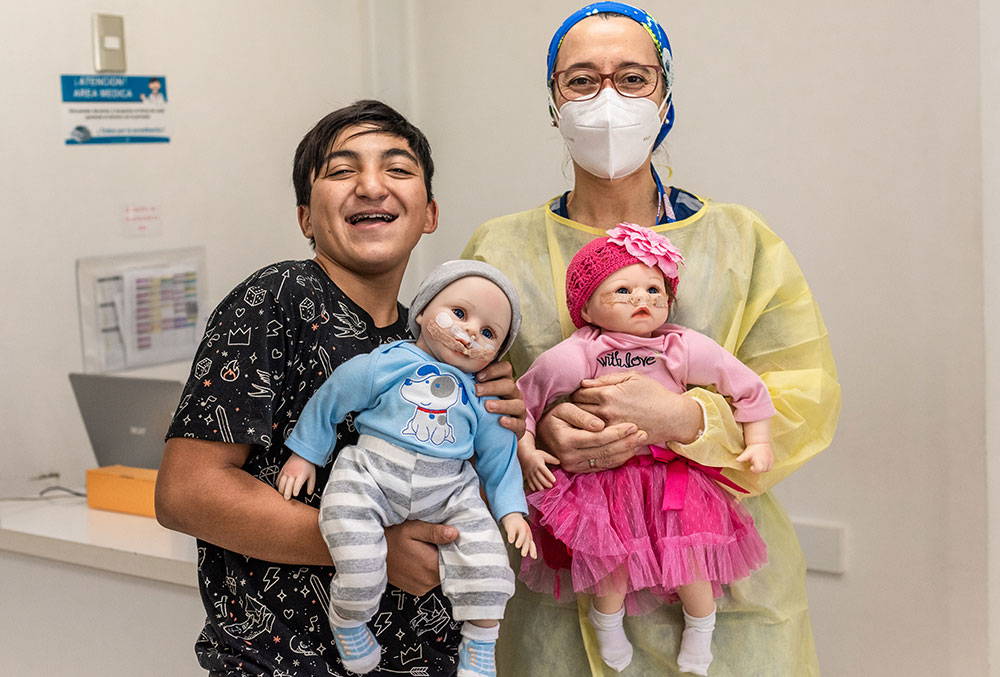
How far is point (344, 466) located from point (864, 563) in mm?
2209

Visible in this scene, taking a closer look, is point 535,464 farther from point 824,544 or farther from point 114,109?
point 114,109

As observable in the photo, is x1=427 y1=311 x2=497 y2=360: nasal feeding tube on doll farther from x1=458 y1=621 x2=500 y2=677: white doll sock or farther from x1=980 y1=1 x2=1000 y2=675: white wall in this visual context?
x1=980 y1=1 x2=1000 y2=675: white wall

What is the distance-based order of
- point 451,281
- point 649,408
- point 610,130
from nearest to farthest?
point 451,281
point 649,408
point 610,130

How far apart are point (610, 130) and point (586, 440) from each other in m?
0.51

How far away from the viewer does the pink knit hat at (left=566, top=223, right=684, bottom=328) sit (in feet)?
4.91

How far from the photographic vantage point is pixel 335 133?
1398 millimetres

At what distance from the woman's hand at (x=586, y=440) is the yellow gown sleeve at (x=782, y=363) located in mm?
87

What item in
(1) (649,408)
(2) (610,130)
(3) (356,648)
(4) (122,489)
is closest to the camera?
(3) (356,648)

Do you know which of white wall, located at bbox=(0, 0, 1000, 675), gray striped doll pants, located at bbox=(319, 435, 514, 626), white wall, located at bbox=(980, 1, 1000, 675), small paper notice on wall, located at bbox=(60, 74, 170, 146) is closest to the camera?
gray striped doll pants, located at bbox=(319, 435, 514, 626)

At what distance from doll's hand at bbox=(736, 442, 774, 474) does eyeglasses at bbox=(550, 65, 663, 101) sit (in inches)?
24.1

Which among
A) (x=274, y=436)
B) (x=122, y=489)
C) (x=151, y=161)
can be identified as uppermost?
(x=151, y=161)

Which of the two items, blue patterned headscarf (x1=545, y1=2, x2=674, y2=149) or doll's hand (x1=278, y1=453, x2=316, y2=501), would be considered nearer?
doll's hand (x1=278, y1=453, x2=316, y2=501)

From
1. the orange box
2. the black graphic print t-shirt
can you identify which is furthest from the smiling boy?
the orange box

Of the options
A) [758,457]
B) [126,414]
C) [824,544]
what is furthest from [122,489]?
[824,544]
